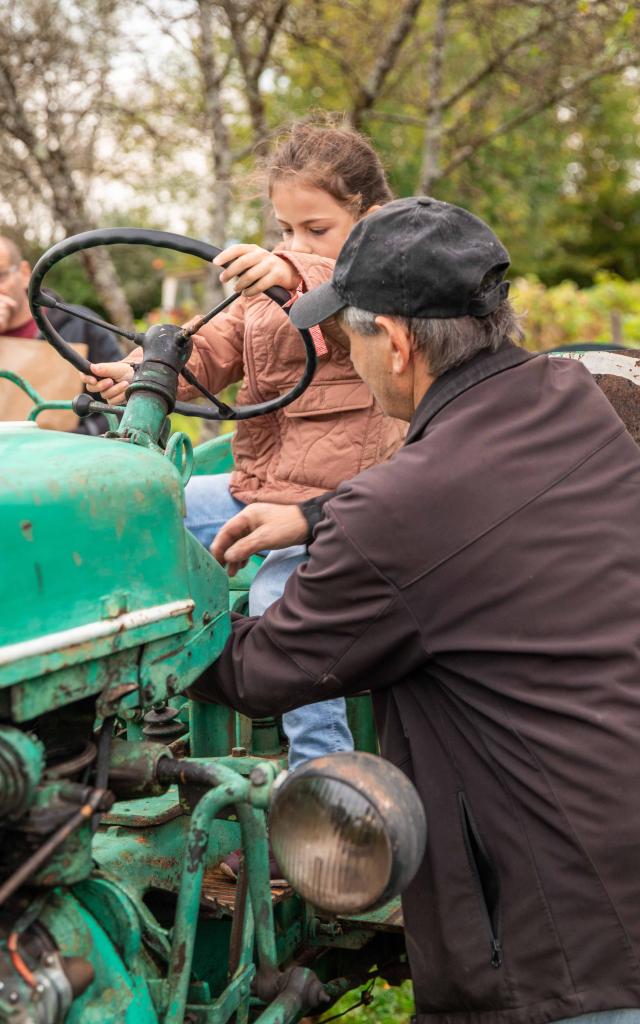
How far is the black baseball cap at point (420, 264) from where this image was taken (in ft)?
6.53

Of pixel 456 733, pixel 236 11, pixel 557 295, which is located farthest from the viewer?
pixel 557 295

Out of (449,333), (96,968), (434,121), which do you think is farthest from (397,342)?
(434,121)

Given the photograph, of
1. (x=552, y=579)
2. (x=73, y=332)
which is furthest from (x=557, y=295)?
(x=552, y=579)

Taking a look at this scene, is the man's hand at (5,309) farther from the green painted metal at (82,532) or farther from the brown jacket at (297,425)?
the green painted metal at (82,532)

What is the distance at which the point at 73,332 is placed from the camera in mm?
4891

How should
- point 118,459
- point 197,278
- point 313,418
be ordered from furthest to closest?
point 197,278 < point 313,418 < point 118,459

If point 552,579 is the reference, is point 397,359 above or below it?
above

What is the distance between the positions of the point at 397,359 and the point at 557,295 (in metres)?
13.0

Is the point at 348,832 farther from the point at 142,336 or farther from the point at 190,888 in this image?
the point at 142,336

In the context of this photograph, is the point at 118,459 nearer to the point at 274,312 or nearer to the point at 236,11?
the point at 274,312

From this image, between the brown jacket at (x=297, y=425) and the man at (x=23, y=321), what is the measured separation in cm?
181

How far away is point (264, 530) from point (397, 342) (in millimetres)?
447

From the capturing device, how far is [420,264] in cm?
199

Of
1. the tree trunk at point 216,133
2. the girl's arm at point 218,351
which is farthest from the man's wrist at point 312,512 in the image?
the tree trunk at point 216,133
